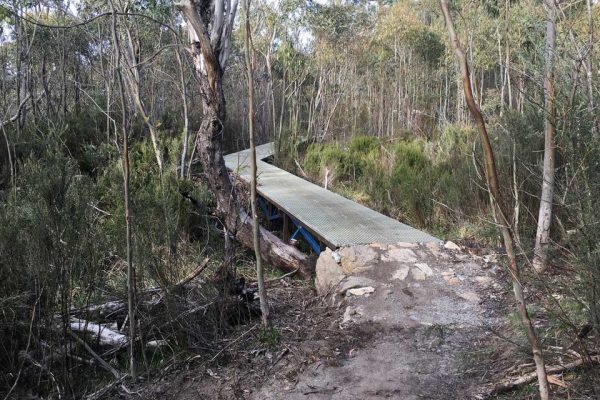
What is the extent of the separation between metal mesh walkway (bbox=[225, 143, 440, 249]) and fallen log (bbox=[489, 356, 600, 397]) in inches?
84.7

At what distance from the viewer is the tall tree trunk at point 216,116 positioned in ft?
13.2

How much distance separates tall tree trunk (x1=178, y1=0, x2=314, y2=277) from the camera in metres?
4.03

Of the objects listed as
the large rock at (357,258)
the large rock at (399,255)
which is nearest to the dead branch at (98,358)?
the large rock at (357,258)

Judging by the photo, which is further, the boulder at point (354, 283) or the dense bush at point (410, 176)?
the dense bush at point (410, 176)

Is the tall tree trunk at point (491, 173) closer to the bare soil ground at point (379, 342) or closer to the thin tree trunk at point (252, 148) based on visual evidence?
the bare soil ground at point (379, 342)

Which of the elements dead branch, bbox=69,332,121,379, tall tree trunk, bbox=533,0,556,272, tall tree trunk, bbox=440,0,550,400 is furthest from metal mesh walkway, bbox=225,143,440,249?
tall tree trunk, bbox=440,0,550,400

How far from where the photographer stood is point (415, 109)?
13.3 m

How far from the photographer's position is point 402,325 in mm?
3416

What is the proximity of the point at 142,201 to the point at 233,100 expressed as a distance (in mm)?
11238

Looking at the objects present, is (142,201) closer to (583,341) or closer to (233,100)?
(583,341)

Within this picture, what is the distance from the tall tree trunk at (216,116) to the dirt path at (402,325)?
731 mm

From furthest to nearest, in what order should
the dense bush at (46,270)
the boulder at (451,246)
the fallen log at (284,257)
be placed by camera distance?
1. the fallen log at (284,257)
2. the boulder at (451,246)
3. the dense bush at (46,270)

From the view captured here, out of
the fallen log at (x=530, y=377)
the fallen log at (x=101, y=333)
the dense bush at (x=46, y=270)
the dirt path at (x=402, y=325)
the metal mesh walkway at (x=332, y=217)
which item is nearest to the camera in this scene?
the fallen log at (x=530, y=377)

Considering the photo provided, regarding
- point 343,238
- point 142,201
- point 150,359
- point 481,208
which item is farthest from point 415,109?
point 150,359
